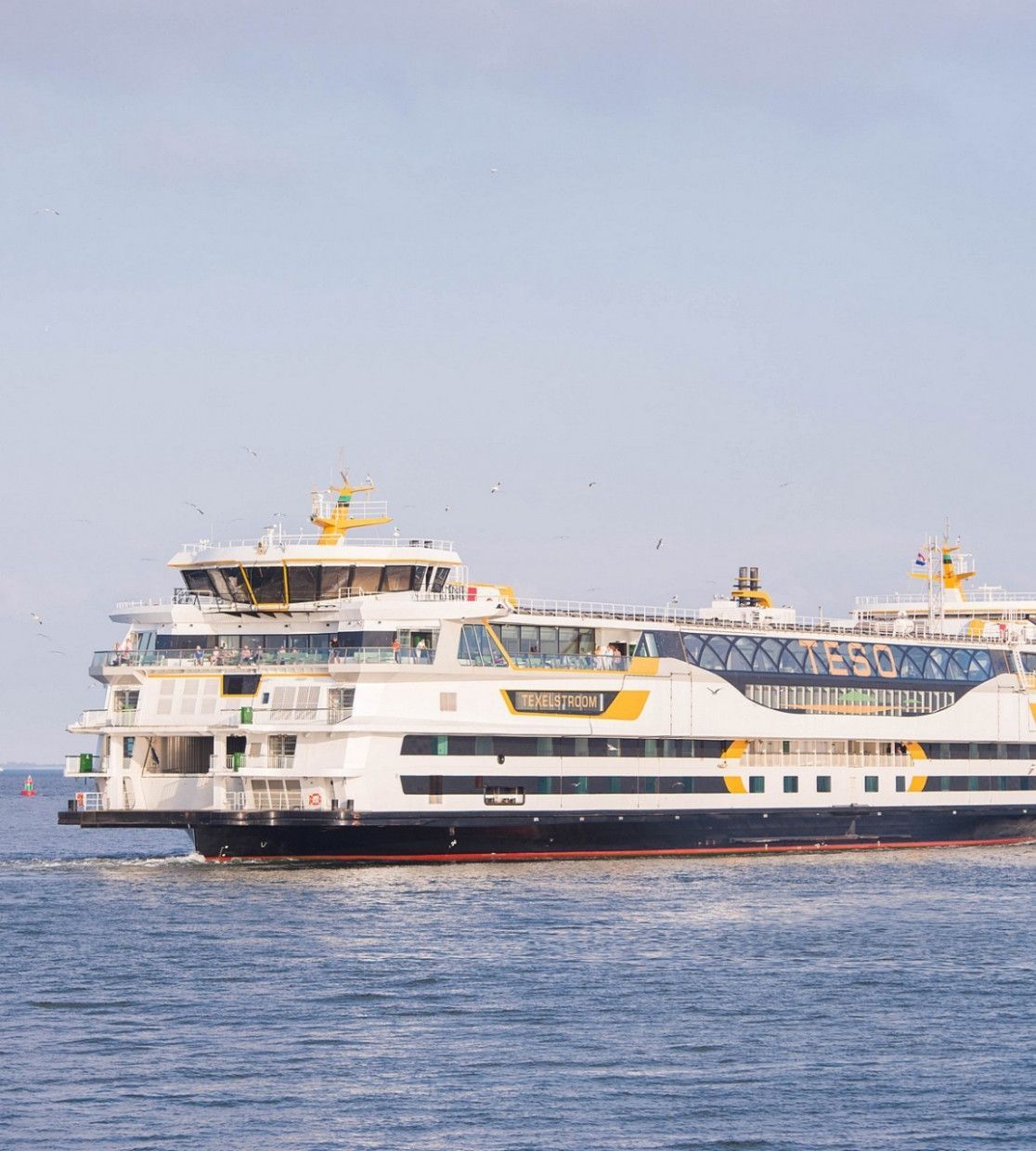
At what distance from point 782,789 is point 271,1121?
37.2 m

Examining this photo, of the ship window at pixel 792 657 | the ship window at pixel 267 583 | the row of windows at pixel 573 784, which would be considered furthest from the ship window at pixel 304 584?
the ship window at pixel 792 657

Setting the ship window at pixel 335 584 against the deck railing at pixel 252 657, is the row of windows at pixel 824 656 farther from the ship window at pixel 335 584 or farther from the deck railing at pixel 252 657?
the ship window at pixel 335 584

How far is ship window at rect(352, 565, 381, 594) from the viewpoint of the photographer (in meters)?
54.1

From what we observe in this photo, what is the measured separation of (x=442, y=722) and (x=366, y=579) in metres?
4.85

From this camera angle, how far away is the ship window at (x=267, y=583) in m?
53.9

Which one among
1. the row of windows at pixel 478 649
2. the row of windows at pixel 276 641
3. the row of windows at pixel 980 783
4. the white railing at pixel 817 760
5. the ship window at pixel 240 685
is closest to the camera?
the row of windows at pixel 276 641

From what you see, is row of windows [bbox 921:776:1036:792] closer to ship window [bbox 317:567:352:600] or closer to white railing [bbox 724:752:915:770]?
white railing [bbox 724:752:915:770]

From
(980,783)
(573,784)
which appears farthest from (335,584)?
(980,783)

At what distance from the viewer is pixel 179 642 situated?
54.8 meters

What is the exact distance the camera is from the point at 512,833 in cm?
5366

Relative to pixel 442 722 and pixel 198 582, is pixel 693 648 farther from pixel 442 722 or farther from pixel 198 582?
pixel 198 582

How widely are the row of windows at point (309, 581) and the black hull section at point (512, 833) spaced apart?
22.2ft

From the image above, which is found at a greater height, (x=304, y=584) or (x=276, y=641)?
(x=304, y=584)

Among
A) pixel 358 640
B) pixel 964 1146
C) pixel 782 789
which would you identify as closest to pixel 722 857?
pixel 782 789
